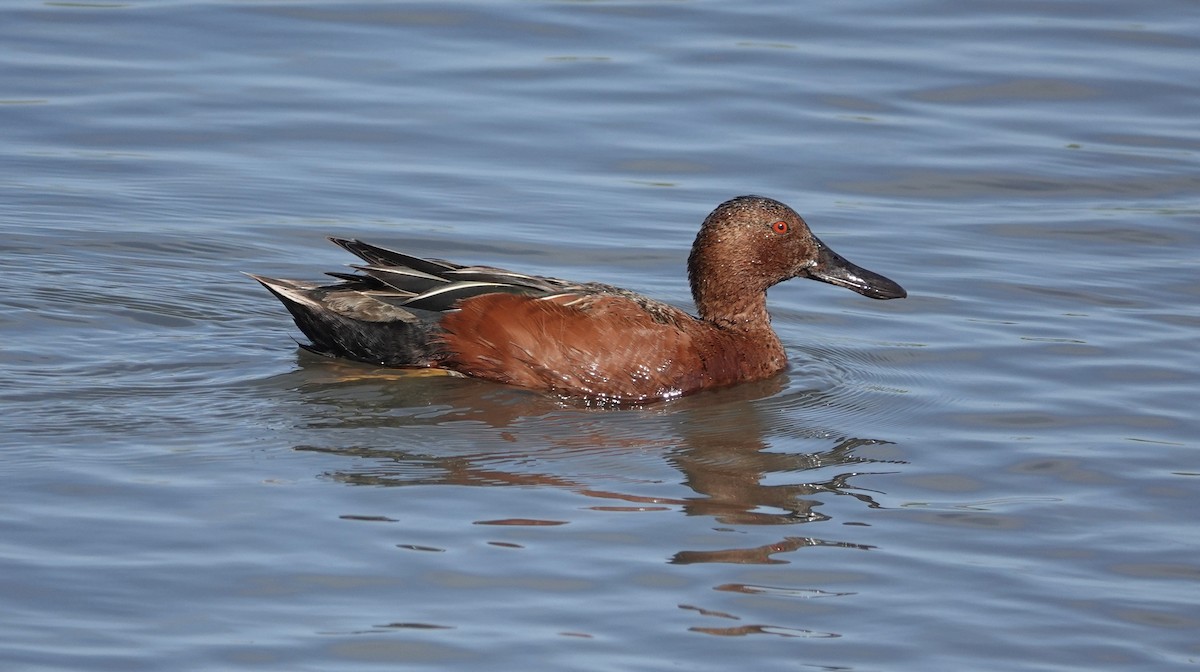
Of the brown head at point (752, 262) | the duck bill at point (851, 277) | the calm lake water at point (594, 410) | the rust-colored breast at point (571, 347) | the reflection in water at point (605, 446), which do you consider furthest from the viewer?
the duck bill at point (851, 277)

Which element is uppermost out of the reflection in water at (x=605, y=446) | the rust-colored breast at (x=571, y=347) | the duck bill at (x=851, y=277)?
the duck bill at (x=851, y=277)

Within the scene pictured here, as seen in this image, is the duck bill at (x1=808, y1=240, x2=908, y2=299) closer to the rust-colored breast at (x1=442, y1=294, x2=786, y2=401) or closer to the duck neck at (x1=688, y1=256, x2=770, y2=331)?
the duck neck at (x1=688, y1=256, x2=770, y2=331)

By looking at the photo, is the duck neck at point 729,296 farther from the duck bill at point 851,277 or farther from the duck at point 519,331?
the duck bill at point 851,277

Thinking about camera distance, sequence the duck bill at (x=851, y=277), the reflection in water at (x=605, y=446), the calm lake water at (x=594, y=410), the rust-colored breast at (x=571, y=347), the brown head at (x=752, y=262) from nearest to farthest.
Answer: the calm lake water at (x=594, y=410)
the reflection in water at (x=605, y=446)
the rust-colored breast at (x=571, y=347)
the brown head at (x=752, y=262)
the duck bill at (x=851, y=277)

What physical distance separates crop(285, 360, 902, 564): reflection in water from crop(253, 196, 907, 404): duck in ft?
0.44

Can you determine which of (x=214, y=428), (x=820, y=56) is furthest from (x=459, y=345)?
(x=820, y=56)

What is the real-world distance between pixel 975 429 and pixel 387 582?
3.32m

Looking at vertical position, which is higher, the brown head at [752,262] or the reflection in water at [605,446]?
the brown head at [752,262]

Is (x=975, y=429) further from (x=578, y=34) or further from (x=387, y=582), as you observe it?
(x=578, y=34)

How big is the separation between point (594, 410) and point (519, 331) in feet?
1.83

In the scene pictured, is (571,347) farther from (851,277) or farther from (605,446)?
(851,277)

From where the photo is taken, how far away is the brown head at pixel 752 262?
9.60 m

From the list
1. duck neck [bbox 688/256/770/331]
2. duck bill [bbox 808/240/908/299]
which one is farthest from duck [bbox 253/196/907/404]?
duck bill [bbox 808/240/908/299]

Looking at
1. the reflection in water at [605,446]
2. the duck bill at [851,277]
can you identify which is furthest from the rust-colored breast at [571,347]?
the duck bill at [851,277]
